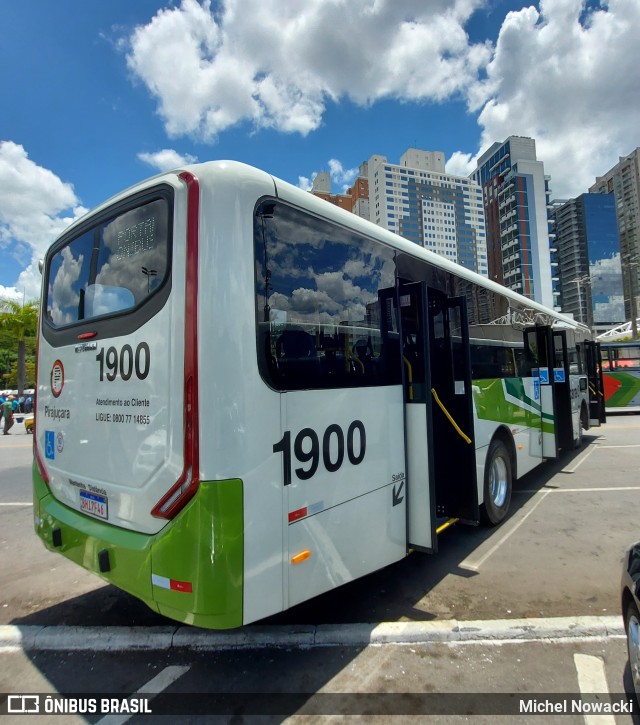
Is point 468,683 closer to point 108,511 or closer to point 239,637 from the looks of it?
point 239,637

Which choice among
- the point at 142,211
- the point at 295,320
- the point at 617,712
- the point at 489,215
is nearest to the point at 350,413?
the point at 295,320

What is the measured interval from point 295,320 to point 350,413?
824 millimetres

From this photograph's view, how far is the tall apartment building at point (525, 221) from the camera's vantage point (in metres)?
99.4

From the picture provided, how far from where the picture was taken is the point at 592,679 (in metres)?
2.72

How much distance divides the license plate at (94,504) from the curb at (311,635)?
3.57 feet

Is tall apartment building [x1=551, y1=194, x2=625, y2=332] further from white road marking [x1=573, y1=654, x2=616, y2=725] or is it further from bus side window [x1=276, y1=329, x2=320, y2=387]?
bus side window [x1=276, y1=329, x2=320, y2=387]

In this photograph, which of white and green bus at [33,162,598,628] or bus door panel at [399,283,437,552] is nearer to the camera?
white and green bus at [33,162,598,628]

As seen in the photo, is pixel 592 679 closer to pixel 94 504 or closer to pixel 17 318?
pixel 94 504

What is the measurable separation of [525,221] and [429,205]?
21980 millimetres

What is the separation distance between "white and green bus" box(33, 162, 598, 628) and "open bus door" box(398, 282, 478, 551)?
0.08 feet

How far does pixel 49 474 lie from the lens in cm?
356

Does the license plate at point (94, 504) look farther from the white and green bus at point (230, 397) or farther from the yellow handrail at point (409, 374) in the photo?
the yellow handrail at point (409, 374)

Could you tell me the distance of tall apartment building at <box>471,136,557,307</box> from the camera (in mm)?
99375

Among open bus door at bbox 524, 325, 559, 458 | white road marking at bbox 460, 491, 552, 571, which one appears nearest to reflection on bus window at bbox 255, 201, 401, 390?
white road marking at bbox 460, 491, 552, 571
